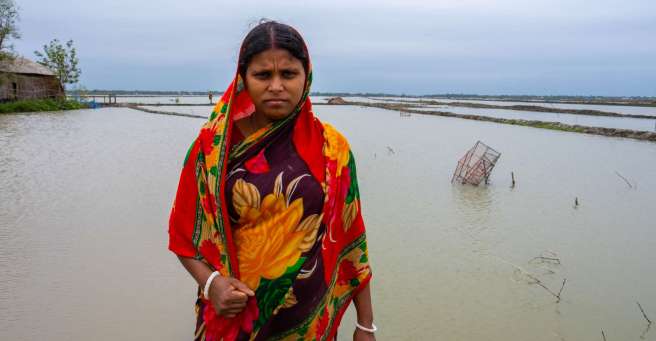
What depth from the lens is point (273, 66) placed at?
110 centimetres

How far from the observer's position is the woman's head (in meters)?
1.10

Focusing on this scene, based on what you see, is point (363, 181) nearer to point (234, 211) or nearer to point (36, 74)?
point (234, 211)

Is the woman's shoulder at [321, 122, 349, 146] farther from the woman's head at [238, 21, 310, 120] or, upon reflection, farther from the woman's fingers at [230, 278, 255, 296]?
the woman's fingers at [230, 278, 255, 296]

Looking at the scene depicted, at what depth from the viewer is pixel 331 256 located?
1.19 m

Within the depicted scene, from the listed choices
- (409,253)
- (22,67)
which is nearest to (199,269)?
(409,253)

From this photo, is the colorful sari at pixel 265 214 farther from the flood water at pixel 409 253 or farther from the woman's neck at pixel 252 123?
the flood water at pixel 409 253

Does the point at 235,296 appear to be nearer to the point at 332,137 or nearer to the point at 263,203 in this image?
the point at 263,203

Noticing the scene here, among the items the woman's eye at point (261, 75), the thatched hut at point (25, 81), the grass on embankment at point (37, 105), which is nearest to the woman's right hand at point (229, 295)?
the woman's eye at point (261, 75)

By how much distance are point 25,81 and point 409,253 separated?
2475cm

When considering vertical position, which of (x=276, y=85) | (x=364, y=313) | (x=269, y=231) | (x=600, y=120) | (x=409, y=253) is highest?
(x=276, y=85)

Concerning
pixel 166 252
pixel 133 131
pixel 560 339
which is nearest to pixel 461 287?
pixel 560 339

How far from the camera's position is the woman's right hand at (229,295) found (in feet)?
3.53

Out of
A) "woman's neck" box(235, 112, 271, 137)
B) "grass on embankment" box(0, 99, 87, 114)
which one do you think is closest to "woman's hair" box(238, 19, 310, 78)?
"woman's neck" box(235, 112, 271, 137)

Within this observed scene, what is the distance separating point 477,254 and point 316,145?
3.03 meters
